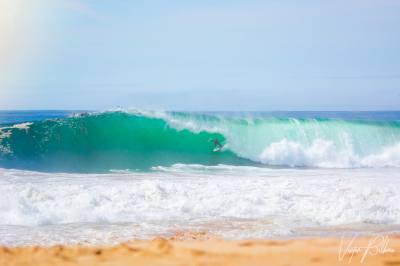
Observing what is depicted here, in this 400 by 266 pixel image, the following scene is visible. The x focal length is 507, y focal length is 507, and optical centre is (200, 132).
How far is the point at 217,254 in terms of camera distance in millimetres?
4285

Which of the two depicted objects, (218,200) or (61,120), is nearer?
(218,200)

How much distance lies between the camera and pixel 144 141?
754 inches

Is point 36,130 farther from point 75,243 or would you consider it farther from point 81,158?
point 75,243

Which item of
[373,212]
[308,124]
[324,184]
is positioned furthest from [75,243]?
[308,124]

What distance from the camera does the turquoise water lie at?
651 inches

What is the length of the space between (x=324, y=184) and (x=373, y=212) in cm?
253

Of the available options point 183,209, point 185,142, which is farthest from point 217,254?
point 185,142

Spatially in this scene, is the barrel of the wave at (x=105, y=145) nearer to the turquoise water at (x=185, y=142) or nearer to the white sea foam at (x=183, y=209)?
the turquoise water at (x=185, y=142)

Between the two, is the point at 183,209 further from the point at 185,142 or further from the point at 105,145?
the point at 185,142

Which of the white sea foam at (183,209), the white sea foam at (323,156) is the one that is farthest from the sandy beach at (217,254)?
the white sea foam at (323,156)

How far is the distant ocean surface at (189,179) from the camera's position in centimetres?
709

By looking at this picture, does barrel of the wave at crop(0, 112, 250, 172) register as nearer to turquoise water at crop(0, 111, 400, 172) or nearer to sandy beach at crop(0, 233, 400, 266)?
turquoise water at crop(0, 111, 400, 172)

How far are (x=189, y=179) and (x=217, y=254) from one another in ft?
23.8

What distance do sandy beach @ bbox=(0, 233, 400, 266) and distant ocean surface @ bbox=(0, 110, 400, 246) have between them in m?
1.59
